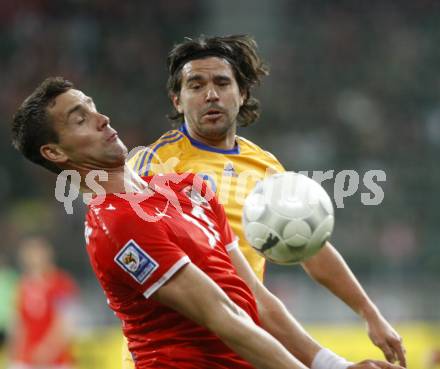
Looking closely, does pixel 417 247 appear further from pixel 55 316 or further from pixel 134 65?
pixel 134 65

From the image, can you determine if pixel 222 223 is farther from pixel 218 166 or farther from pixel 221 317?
pixel 218 166

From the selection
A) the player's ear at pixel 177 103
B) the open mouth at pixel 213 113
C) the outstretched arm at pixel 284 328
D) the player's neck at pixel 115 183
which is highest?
the player's ear at pixel 177 103

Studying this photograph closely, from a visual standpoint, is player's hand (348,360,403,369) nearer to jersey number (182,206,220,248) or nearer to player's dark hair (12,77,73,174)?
jersey number (182,206,220,248)

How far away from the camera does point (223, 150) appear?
4418 millimetres

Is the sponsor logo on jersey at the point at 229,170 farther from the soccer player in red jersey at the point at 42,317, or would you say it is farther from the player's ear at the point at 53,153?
the soccer player in red jersey at the point at 42,317

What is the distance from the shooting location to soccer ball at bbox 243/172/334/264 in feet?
10.9

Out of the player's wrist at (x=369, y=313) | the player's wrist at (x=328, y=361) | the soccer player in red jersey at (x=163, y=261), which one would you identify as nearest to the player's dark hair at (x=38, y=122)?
the soccer player in red jersey at (x=163, y=261)

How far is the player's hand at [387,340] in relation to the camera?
4016mm

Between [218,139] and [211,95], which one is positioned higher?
[211,95]

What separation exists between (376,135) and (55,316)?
20.5 feet

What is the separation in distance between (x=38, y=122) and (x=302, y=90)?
35.9 feet

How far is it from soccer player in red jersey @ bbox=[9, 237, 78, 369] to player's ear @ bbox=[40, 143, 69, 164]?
226 inches

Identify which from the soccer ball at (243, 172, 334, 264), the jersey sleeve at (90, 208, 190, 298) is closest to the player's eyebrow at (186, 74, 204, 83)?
the soccer ball at (243, 172, 334, 264)

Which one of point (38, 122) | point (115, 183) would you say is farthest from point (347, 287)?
point (38, 122)
